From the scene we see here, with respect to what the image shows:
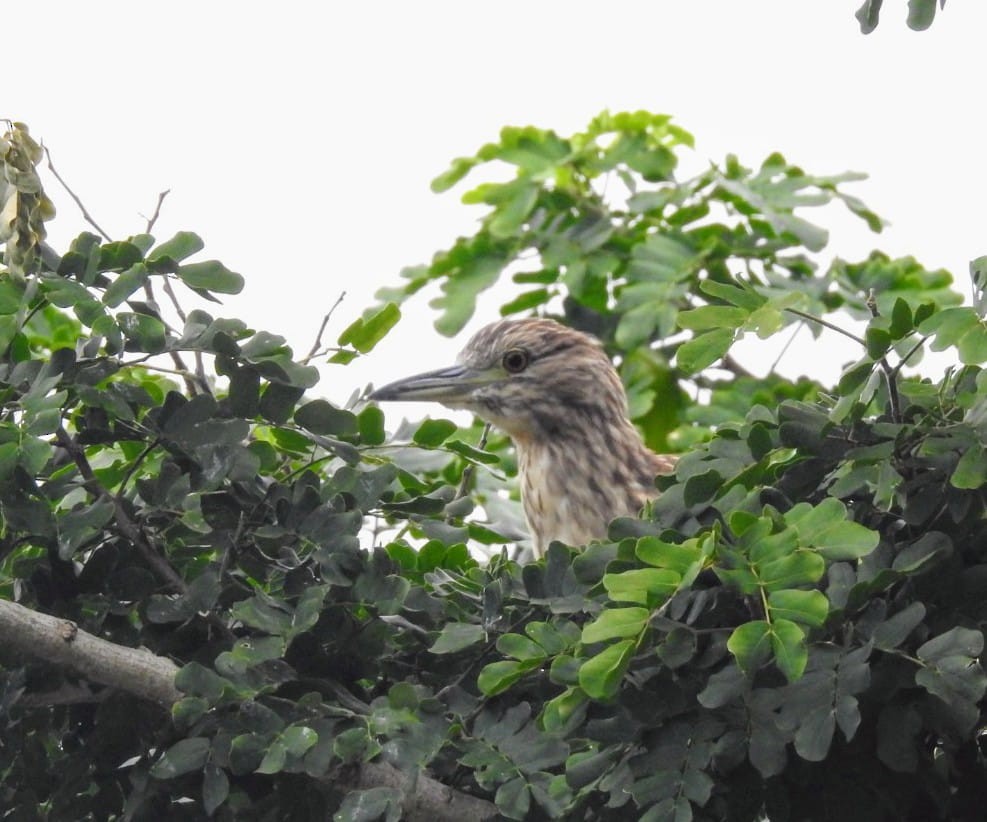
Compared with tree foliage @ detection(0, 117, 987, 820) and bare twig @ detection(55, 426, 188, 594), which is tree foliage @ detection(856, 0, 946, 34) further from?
bare twig @ detection(55, 426, 188, 594)

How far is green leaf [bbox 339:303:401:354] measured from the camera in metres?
2.49

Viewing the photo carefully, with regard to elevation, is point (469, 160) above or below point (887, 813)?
above

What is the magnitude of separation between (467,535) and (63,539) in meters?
0.66

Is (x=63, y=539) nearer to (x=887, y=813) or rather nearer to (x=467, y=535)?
(x=467, y=535)

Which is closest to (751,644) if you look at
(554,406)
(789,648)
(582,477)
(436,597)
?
(789,648)

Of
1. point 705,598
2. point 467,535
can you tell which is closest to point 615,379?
point 467,535

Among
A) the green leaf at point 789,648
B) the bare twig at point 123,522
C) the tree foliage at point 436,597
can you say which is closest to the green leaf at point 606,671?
the tree foliage at point 436,597

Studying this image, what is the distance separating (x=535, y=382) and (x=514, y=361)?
8cm

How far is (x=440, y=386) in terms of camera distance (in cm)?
432

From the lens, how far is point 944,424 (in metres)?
2.00

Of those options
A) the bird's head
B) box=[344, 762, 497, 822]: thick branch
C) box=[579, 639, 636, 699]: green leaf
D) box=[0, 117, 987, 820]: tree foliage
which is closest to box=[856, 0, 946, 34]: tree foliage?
box=[0, 117, 987, 820]: tree foliage

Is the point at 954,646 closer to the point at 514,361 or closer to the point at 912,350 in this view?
the point at 912,350

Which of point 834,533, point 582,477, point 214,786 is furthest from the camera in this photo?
point 582,477

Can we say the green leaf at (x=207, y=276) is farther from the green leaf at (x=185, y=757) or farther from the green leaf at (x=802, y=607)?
the green leaf at (x=802, y=607)
